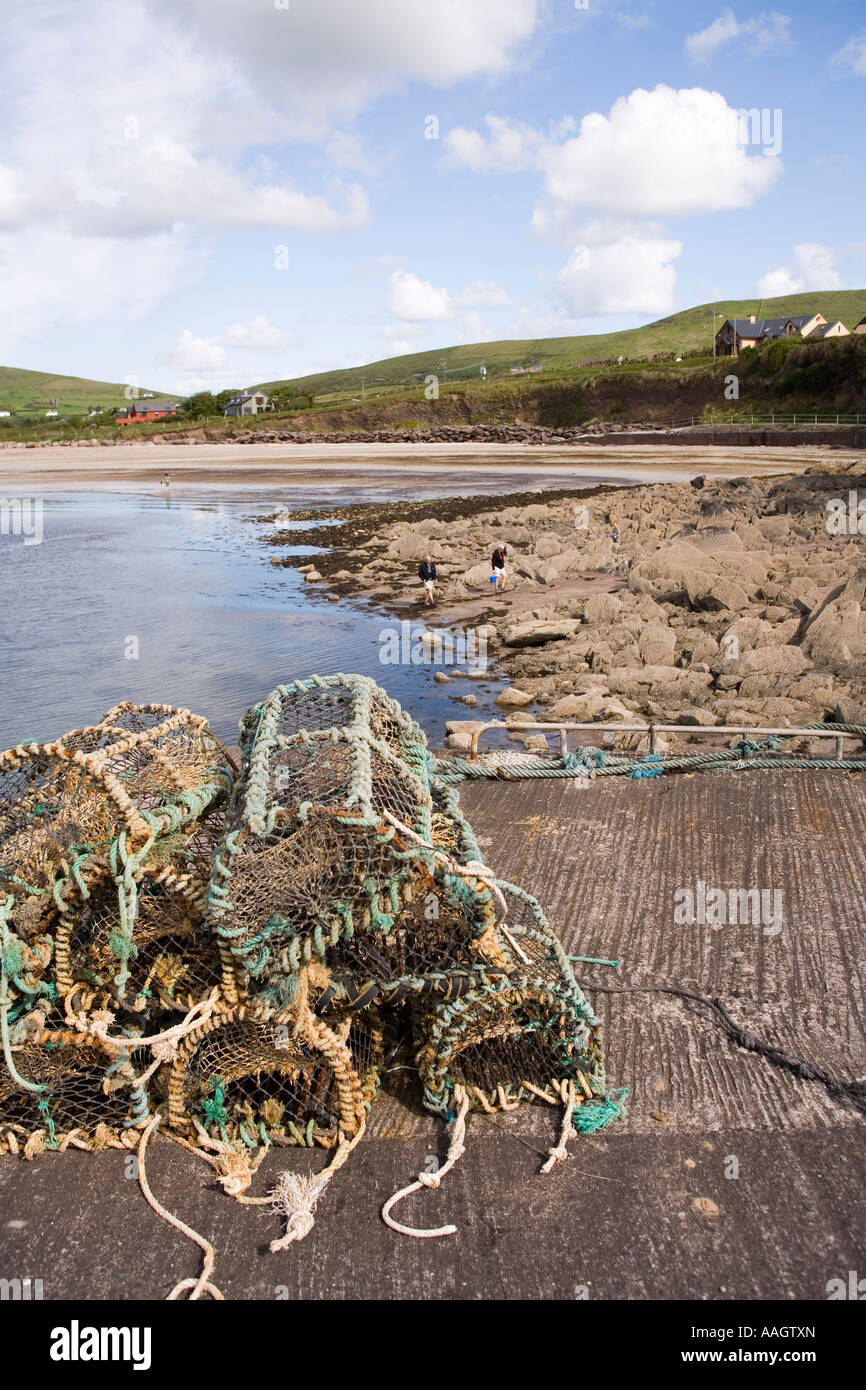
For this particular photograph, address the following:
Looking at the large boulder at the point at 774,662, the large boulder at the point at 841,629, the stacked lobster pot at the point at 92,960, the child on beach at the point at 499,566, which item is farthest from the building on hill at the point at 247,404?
the stacked lobster pot at the point at 92,960

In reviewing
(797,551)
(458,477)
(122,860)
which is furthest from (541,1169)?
(458,477)

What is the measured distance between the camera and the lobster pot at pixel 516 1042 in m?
4.29

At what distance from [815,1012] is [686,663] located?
416 inches

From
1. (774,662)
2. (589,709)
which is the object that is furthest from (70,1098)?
(774,662)

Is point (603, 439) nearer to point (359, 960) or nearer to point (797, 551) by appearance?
point (797, 551)

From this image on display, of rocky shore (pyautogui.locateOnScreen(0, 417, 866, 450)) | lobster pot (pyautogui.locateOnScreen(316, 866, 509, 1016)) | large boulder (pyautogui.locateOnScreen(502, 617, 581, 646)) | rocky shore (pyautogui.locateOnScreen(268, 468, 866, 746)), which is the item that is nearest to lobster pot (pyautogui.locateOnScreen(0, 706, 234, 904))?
lobster pot (pyautogui.locateOnScreen(316, 866, 509, 1016))

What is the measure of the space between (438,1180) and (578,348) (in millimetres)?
165274

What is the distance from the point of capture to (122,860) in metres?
4.19

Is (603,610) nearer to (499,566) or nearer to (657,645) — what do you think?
(657,645)

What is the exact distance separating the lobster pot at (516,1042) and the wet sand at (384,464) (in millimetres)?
40696

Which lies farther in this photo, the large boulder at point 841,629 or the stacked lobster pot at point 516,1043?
the large boulder at point 841,629

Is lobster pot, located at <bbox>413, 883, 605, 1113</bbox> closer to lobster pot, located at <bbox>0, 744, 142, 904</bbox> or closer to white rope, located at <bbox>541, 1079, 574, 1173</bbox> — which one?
white rope, located at <bbox>541, 1079, 574, 1173</bbox>

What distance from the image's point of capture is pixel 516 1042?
178 inches

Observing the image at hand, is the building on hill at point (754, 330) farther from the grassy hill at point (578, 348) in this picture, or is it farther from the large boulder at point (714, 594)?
the large boulder at point (714, 594)
